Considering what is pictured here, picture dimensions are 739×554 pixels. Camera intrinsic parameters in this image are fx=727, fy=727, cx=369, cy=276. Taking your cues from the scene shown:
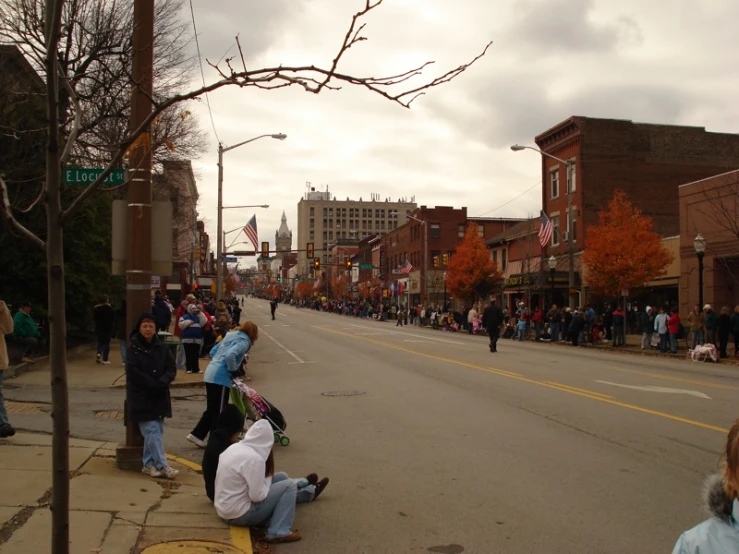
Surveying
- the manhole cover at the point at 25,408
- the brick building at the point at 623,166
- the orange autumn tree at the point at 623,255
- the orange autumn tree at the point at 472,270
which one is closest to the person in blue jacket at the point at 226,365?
the manhole cover at the point at 25,408

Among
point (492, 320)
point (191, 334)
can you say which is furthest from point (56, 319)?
point (492, 320)

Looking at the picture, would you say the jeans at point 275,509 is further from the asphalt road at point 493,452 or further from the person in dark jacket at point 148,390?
the person in dark jacket at point 148,390

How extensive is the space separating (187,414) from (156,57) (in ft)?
52.3

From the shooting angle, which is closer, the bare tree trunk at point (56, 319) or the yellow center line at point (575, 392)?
the bare tree trunk at point (56, 319)

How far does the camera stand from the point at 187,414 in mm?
13133

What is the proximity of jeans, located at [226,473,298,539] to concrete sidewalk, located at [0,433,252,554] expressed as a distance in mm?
115

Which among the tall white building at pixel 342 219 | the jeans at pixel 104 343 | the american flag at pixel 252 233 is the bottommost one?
the jeans at pixel 104 343

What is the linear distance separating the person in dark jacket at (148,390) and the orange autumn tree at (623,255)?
2825 centimetres

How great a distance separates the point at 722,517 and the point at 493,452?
21.5 ft

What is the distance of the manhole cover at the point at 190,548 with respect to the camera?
549cm

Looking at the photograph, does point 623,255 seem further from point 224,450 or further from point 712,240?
point 224,450

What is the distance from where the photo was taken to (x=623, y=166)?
48844 mm

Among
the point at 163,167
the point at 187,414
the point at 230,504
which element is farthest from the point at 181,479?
the point at 163,167

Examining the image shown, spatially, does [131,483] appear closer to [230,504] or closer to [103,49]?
[230,504]
